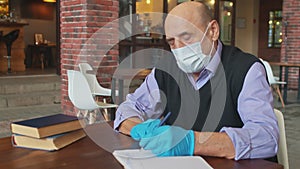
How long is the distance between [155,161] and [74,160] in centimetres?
27

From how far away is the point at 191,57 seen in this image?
1.43 m

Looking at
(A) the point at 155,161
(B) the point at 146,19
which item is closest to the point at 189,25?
(A) the point at 155,161

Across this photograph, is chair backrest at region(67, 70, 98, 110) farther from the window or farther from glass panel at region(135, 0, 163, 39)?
the window

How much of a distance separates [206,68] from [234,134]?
364 mm

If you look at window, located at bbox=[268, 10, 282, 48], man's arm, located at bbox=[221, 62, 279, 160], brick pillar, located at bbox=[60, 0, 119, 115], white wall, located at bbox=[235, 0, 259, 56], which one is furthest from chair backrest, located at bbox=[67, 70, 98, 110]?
window, located at bbox=[268, 10, 282, 48]

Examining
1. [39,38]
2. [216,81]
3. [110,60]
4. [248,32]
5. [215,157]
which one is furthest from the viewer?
[248,32]

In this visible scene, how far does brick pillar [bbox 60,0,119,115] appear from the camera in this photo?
4824 millimetres

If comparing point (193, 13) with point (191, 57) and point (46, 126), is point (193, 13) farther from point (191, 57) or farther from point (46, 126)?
point (46, 126)

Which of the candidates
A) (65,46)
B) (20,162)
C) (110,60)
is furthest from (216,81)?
(65,46)

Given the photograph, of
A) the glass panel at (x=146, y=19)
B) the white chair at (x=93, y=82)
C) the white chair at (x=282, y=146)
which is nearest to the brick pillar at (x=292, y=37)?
the glass panel at (x=146, y=19)

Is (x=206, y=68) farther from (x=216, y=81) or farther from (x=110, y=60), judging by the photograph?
(x=110, y=60)

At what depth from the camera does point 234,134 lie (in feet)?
3.82

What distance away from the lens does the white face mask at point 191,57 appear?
1.43 m

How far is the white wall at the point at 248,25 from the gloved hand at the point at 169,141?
10804 millimetres
